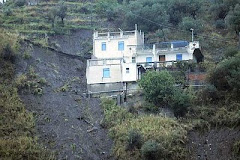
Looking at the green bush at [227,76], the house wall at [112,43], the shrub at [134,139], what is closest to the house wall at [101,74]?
the house wall at [112,43]

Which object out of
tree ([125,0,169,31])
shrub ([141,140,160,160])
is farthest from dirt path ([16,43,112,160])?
tree ([125,0,169,31])

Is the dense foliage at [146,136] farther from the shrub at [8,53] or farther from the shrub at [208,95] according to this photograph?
the shrub at [8,53]

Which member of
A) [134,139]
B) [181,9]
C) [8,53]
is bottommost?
[134,139]

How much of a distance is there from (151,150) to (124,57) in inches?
591

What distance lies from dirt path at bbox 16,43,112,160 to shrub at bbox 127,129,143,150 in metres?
1.74

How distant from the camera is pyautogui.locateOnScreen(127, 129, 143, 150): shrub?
2795cm

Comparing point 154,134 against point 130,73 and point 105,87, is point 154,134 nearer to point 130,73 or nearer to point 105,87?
point 105,87

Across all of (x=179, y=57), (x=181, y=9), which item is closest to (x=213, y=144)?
(x=179, y=57)

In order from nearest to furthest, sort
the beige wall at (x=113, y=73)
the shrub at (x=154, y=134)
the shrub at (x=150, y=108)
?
the shrub at (x=154, y=134) < the shrub at (x=150, y=108) < the beige wall at (x=113, y=73)

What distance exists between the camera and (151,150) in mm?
26734

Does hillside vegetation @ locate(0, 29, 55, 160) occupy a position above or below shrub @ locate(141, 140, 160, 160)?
above

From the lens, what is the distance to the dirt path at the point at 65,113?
28.9 meters

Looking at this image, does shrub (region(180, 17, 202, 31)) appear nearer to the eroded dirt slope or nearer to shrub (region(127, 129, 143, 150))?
the eroded dirt slope

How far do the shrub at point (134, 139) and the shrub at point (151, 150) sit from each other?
0.98 metres
